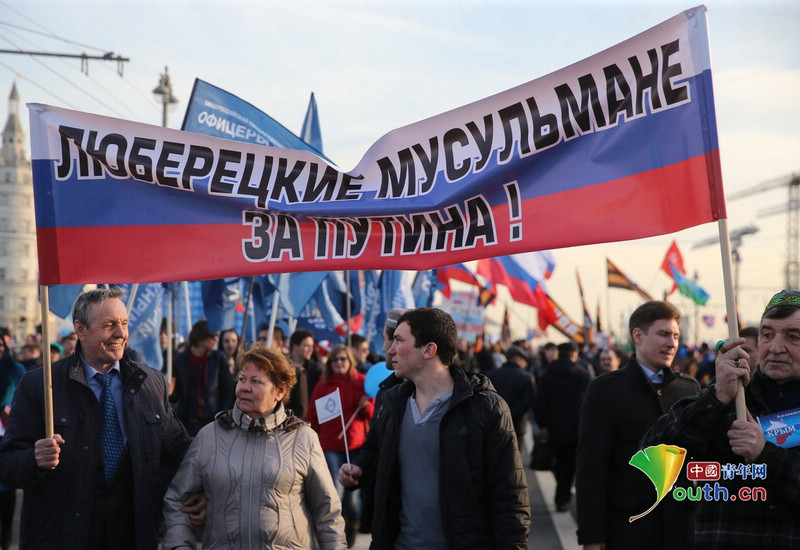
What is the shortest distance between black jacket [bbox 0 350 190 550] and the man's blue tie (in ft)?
0.14

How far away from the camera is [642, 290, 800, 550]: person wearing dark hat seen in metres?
3.90

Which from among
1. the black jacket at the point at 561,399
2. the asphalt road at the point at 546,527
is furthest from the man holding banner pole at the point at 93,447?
the black jacket at the point at 561,399

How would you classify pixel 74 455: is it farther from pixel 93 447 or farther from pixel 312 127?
pixel 312 127

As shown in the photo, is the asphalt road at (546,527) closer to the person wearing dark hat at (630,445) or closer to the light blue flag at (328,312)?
the person wearing dark hat at (630,445)

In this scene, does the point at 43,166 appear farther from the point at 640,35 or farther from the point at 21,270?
the point at 21,270

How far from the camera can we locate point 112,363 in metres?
5.07

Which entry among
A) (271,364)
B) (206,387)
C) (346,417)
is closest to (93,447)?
(271,364)

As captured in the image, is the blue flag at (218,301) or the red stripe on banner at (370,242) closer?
the red stripe on banner at (370,242)

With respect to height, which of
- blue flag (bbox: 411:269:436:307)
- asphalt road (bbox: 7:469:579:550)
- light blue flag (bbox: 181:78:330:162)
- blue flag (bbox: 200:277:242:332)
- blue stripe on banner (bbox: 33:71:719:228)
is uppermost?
light blue flag (bbox: 181:78:330:162)

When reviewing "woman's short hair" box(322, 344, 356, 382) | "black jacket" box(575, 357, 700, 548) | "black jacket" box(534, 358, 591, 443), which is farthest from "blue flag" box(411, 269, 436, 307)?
"black jacket" box(575, 357, 700, 548)

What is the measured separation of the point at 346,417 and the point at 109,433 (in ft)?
16.7

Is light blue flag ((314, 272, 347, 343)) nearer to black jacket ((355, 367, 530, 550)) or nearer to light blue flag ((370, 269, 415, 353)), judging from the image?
light blue flag ((370, 269, 415, 353))

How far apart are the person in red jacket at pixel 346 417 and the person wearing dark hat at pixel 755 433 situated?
5.74 metres

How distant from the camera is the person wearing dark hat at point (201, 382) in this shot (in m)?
11.0
